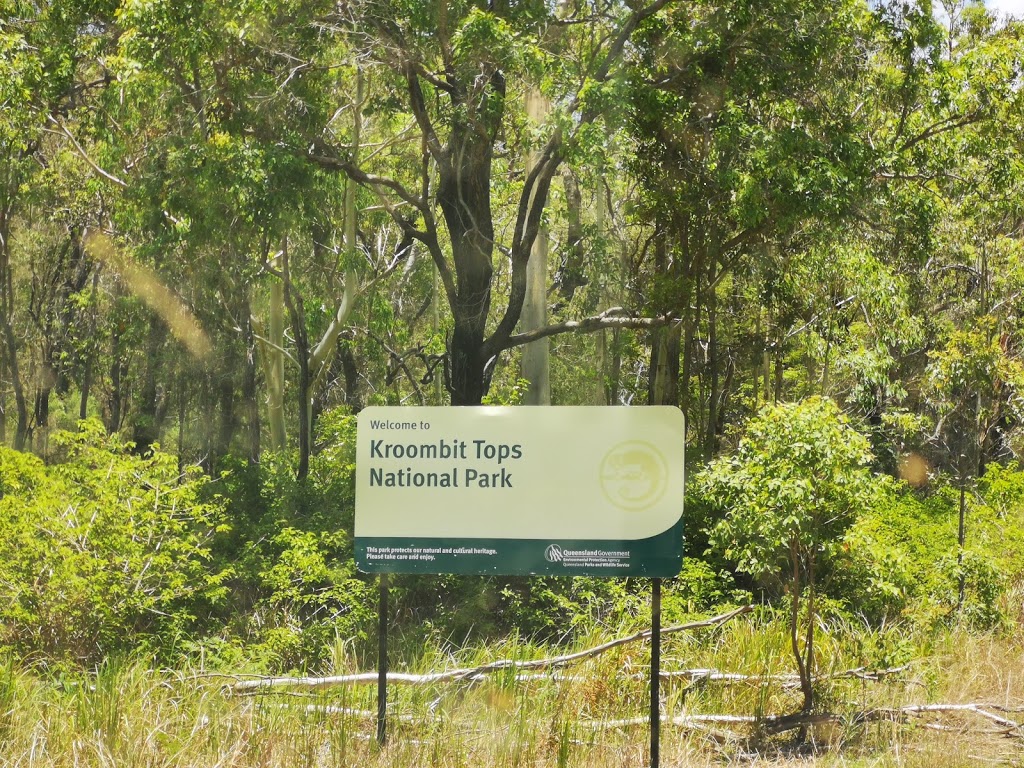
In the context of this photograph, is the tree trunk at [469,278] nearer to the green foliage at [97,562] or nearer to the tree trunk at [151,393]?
the green foliage at [97,562]

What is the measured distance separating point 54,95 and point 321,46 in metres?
4.04

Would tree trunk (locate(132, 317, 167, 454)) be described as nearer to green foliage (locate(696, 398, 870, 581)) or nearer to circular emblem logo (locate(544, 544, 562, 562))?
green foliage (locate(696, 398, 870, 581))

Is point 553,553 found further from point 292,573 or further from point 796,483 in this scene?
point 292,573

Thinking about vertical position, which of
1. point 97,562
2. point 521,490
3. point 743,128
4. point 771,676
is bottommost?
point 771,676

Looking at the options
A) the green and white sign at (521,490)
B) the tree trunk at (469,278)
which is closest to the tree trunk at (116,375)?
the tree trunk at (469,278)

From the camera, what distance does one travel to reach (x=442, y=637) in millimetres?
11211

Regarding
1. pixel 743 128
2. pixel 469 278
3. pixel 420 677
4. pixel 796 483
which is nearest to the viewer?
pixel 796 483

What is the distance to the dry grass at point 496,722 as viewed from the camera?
6.55m

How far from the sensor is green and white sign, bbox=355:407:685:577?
658 cm

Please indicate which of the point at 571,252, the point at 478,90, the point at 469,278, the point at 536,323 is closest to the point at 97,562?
the point at 469,278

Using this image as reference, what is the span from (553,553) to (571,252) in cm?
1086

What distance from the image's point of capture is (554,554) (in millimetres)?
6652

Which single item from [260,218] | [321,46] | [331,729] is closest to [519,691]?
[331,729]

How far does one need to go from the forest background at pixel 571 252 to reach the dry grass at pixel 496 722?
2.82 feet
